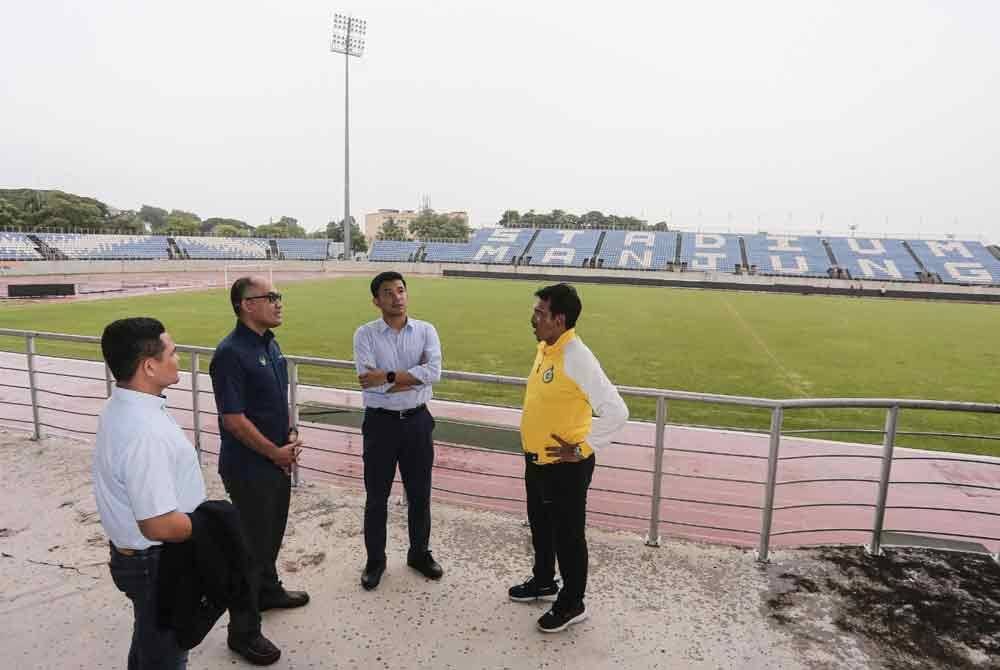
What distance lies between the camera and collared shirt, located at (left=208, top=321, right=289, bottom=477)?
2.64 metres

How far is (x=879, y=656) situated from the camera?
260 cm

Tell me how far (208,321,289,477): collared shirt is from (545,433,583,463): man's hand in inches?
50.0

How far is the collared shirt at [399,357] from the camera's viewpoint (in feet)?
10.4

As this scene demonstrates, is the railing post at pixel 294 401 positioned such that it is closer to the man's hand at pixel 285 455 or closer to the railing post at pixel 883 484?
the man's hand at pixel 285 455

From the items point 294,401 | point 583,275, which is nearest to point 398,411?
point 294,401

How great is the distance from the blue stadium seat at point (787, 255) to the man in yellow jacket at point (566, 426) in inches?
2005

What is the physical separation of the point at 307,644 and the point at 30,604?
144cm

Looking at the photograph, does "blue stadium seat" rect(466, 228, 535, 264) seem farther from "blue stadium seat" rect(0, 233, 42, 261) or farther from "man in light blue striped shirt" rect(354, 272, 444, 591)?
"man in light blue striped shirt" rect(354, 272, 444, 591)

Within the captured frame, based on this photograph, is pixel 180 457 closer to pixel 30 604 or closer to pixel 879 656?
pixel 30 604

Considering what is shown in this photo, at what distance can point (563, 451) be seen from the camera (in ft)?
8.76

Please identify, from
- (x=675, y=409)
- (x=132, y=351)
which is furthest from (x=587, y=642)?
(x=675, y=409)

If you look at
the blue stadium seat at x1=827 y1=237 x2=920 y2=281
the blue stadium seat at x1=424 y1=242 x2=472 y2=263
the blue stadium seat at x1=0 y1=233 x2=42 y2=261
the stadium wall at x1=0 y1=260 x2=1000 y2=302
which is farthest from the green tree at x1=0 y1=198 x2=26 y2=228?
the blue stadium seat at x1=827 y1=237 x2=920 y2=281

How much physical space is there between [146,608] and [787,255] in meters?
58.3

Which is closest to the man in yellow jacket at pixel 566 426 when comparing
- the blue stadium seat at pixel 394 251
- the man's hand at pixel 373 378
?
the man's hand at pixel 373 378
